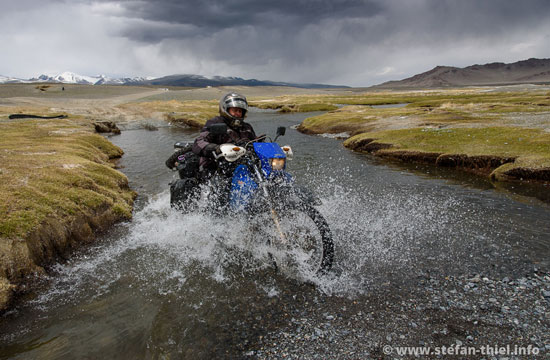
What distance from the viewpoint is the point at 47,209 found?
27.0ft

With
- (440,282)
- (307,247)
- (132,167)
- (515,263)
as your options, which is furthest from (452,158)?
(132,167)

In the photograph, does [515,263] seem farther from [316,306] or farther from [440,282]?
[316,306]

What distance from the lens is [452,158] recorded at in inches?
728

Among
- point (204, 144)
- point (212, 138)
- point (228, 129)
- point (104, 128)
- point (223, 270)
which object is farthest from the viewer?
point (104, 128)

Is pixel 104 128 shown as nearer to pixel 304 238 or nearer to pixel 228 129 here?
pixel 228 129

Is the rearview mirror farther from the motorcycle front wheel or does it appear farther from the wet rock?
the wet rock

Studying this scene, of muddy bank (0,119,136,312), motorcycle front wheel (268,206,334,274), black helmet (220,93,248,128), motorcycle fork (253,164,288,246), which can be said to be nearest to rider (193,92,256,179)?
black helmet (220,93,248,128)

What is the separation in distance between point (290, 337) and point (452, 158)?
58.6 ft

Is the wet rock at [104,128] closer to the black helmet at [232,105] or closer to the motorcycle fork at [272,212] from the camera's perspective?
the black helmet at [232,105]

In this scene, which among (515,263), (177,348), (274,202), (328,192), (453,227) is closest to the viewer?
(177,348)

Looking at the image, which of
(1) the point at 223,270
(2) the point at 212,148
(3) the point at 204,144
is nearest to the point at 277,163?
(2) the point at 212,148

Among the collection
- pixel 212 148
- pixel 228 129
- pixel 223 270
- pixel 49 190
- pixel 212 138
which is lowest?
pixel 223 270

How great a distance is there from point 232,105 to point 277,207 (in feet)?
11.4

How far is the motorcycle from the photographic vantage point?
20.6 ft
